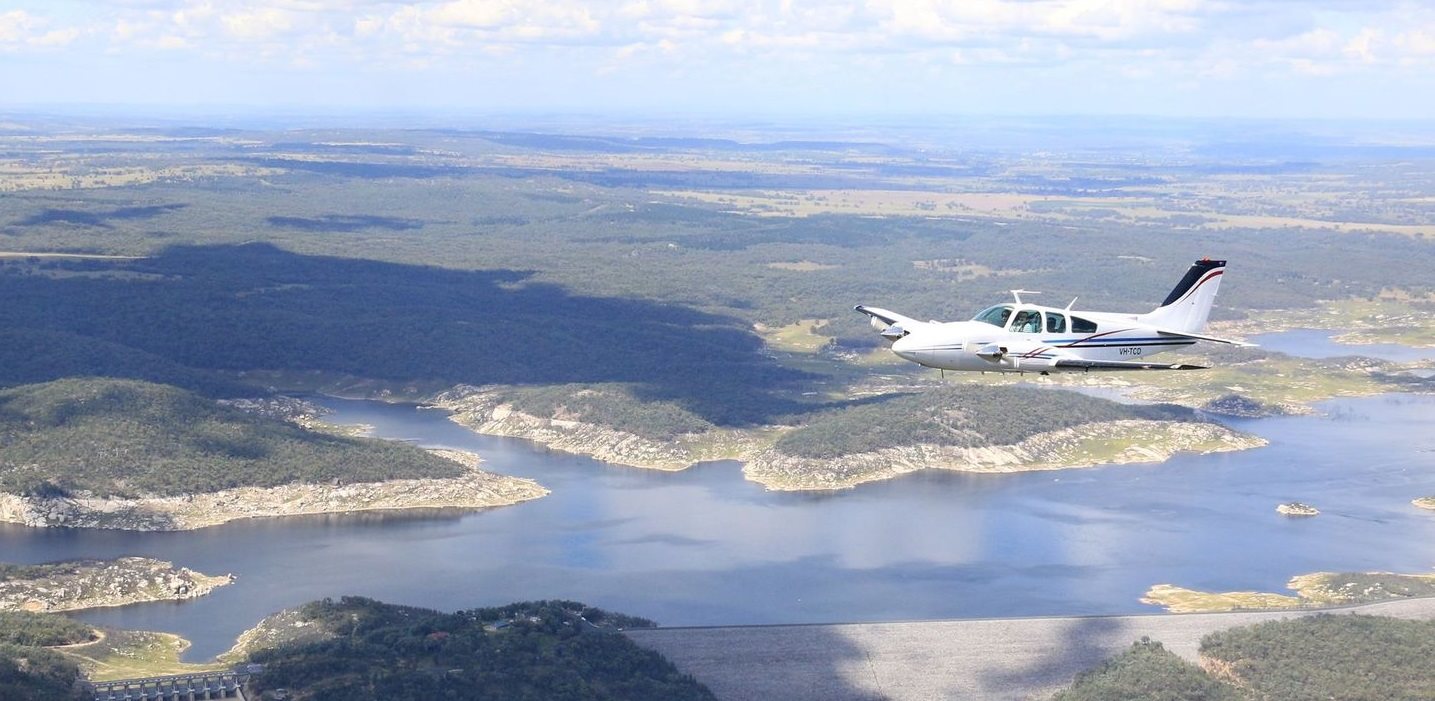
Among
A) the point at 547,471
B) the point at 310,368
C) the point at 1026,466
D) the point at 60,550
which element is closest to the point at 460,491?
the point at 547,471

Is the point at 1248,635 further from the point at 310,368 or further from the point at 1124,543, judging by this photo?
the point at 310,368

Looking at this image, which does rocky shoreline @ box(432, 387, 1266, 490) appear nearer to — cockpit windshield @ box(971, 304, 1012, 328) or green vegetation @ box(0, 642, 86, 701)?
green vegetation @ box(0, 642, 86, 701)

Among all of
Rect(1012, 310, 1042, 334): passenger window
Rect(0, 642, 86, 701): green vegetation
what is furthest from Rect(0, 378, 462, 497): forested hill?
Rect(1012, 310, 1042, 334): passenger window

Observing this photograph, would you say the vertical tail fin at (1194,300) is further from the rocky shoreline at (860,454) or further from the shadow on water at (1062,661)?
the rocky shoreline at (860,454)

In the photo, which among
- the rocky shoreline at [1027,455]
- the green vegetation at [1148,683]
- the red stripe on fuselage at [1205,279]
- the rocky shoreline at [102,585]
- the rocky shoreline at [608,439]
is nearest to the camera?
the red stripe on fuselage at [1205,279]

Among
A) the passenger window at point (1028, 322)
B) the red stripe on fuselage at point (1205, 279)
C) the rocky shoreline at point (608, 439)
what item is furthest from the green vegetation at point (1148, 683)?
the rocky shoreline at point (608, 439)

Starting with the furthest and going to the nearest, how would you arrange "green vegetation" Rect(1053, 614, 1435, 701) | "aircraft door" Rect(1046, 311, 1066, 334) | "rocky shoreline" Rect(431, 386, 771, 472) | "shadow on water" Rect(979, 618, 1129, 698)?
"rocky shoreline" Rect(431, 386, 771, 472), "shadow on water" Rect(979, 618, 1129, 698), "green vegetation" Rect(1053, 614, 1435, 701), "aircraft door" Rect(1046, 311, 1066, 334)
